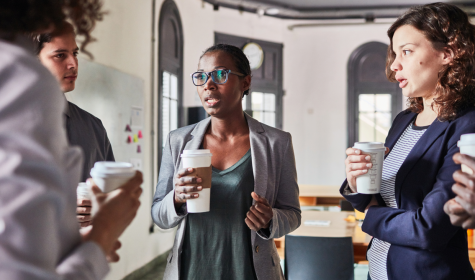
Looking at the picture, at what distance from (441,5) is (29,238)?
1.56 meters

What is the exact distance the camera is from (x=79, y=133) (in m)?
1.90

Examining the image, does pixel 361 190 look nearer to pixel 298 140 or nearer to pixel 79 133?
pixel 79 133

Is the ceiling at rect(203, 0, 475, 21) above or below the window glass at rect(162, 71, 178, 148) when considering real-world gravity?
above

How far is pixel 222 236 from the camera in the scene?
1.67 m

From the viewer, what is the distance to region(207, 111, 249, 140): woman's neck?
190 cm

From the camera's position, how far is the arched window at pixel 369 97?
30.6ft

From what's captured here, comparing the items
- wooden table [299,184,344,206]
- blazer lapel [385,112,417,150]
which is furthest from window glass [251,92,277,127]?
blazer lapel [385,112,417,150]

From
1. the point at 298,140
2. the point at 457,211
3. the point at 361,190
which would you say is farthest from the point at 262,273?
the point at 298,140

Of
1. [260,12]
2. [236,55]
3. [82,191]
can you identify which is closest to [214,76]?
[236,55]

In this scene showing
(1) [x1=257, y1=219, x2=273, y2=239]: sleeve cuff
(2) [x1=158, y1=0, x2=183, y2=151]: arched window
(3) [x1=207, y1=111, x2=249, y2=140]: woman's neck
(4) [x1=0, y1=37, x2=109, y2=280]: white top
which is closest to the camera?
(4) [x1=0, y1=37, x2=109, y2=280]: white top

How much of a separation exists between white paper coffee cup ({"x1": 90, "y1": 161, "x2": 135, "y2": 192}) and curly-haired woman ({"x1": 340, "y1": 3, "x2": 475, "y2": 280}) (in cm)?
88

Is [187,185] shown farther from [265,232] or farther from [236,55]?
[236,55]

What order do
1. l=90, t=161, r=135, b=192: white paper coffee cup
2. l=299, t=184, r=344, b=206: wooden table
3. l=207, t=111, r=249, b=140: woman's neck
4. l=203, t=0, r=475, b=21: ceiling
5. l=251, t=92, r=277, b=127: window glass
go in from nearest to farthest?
l=90, t=161, r=135, b=192: white paper coffee cup → l=207, t=111, r=249, b=140: woman's neck → l=299, t=184, r=344, b=206: wooden table → l=203, t=0, r=475, b=21: ceiling → l=251, t=92, r=277, b=127: window glass

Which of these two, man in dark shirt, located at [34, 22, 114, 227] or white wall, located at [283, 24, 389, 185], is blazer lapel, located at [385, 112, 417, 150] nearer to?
man in dark shirt, located at [34, 22, 114, 227]
